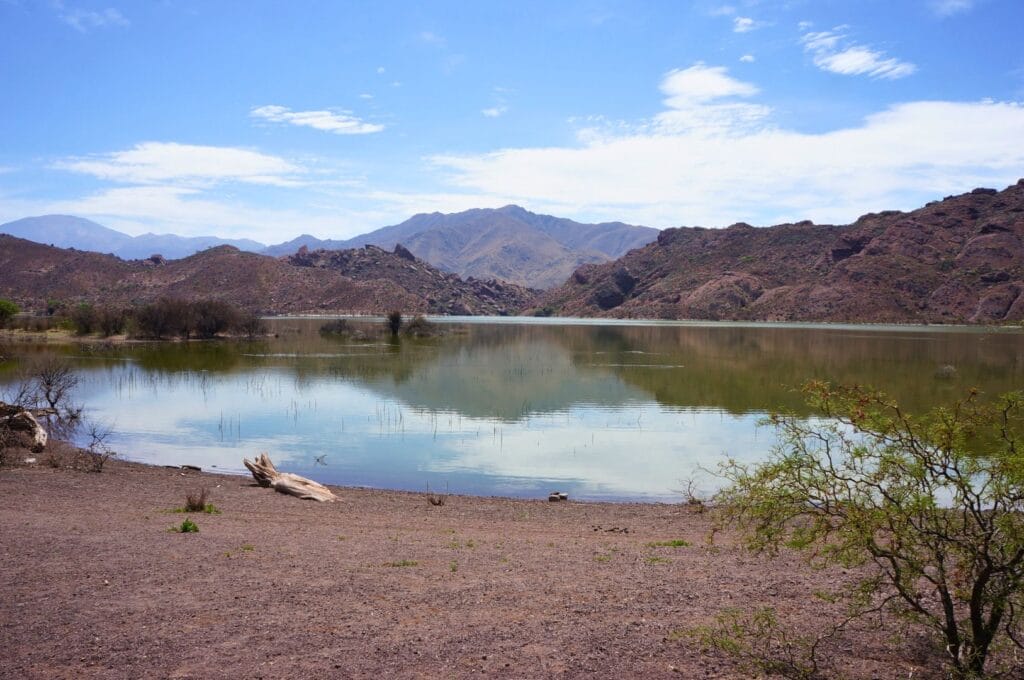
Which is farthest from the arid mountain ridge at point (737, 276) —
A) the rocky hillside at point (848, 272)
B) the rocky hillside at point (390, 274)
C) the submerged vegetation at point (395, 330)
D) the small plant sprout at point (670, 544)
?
the small plant sprout at point (670, 544)

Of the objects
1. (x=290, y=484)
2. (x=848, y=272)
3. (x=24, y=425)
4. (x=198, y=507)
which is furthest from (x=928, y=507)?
(x=848, y=272)

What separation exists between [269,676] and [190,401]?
95.1 feet

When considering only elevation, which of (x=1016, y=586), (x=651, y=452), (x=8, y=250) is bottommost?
(x=651, y=452)

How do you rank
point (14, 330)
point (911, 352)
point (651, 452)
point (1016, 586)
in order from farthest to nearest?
point (14, 330) → point (911, 352) → point (651, 452) → point (1016, 586)

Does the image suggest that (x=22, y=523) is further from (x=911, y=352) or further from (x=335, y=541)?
(x=911, y=352)

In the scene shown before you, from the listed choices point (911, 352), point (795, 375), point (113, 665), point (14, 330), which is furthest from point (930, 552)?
point (14, 330)

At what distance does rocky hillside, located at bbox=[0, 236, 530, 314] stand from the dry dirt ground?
118 meters

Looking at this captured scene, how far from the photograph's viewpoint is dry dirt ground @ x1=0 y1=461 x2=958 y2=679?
581 cm

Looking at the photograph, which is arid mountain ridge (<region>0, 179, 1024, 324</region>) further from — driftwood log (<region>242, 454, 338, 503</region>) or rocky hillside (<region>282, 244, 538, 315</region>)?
driftwood log (<region>242, 454, 338, 503</region>)

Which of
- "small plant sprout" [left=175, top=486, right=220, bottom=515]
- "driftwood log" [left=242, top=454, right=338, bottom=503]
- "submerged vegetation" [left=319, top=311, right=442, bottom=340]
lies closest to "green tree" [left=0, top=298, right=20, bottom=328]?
"submerged vegetation" [left=319, top=311, right=442, bottom=340]

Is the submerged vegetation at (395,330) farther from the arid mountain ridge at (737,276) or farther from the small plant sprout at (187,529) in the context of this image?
the small plant sprout at (187,529)

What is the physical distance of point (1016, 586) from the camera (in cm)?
503

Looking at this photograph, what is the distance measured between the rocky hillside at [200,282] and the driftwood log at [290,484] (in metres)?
111

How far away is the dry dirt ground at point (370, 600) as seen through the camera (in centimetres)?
581
